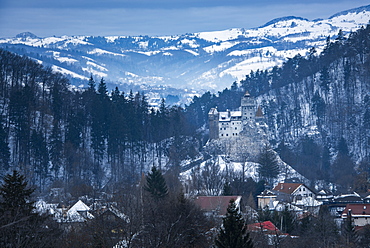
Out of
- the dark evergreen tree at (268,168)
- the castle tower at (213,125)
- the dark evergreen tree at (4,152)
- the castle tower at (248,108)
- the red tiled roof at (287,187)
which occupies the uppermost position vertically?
the castle tower at (248,108)

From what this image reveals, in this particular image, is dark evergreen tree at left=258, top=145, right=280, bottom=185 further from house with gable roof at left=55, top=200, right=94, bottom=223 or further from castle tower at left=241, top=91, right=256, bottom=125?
house with gable roof at left=55, top=200, right=94, bottom=223

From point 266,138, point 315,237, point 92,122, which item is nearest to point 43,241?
point 315,237

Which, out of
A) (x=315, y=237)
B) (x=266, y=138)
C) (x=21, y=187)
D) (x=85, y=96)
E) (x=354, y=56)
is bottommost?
(x=315, y=237)

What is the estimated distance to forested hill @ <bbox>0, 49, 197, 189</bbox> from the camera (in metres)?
88.0

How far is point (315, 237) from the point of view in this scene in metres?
47.1

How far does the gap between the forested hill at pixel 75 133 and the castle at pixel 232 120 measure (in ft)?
14.5

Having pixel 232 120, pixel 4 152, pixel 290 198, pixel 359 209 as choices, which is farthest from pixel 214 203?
pixel 232 120

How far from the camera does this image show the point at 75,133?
9469cm

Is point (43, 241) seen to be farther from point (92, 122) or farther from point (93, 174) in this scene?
point (92, 122)

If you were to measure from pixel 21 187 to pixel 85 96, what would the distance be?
7333 cm

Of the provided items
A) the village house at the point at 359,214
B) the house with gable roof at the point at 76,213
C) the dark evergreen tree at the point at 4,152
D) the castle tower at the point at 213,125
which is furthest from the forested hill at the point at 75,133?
the village house at the point at 359,214

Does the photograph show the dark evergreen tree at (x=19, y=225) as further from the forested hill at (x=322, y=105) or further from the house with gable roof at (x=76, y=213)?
the forested hill at (x=322, y=105)

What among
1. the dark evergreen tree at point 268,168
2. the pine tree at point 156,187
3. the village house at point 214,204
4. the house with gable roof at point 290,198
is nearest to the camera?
the pine tree at point 156,187

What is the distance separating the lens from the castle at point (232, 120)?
11006 centimetres
